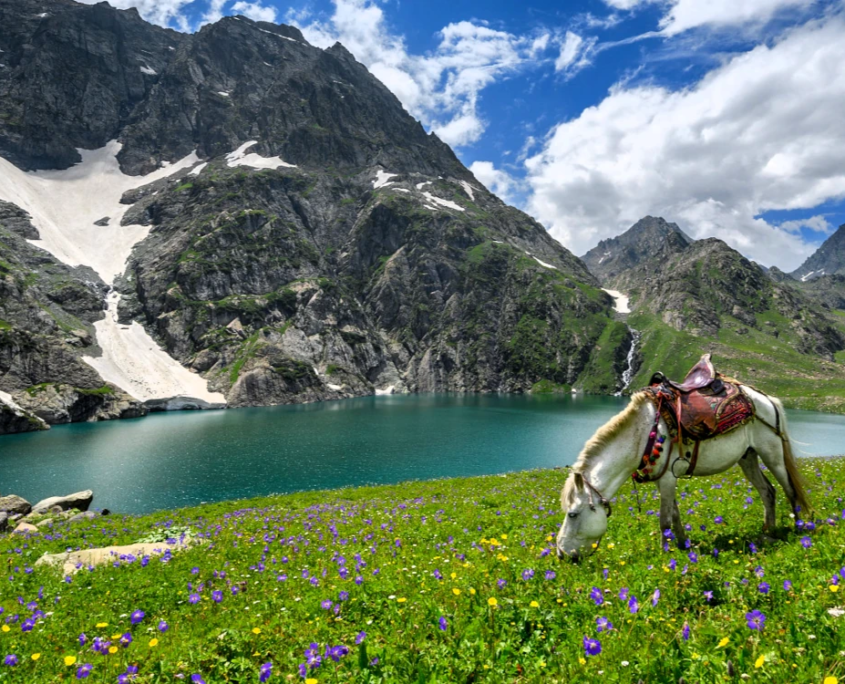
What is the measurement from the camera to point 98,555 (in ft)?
33.6

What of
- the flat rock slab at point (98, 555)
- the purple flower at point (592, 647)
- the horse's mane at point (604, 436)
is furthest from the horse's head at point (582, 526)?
the flat rock slab at point (98, 555)

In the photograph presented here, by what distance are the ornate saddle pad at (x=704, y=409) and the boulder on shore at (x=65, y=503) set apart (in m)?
34.6

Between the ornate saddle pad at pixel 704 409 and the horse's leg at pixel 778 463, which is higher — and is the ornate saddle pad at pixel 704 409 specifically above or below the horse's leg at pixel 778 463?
above

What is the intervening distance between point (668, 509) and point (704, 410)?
1.78m

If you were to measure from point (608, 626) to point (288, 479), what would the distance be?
4330cm

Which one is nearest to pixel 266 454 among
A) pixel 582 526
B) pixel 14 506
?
pixel 14 506

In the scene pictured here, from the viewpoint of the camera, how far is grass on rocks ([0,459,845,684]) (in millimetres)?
3734

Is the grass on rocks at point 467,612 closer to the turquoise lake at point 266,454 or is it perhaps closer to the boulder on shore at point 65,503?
the boulder on shore at point 65,503

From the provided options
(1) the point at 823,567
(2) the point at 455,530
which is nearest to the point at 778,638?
(1) the point at 823,567

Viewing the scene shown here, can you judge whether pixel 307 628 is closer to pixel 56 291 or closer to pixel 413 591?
pixel 413 591

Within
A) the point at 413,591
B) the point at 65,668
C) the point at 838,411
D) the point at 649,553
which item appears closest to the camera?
the point at 65,668

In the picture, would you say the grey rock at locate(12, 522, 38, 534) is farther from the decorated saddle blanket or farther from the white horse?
the decorated saddle blanket

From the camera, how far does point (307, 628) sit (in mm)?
5137

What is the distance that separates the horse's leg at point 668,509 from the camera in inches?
280
